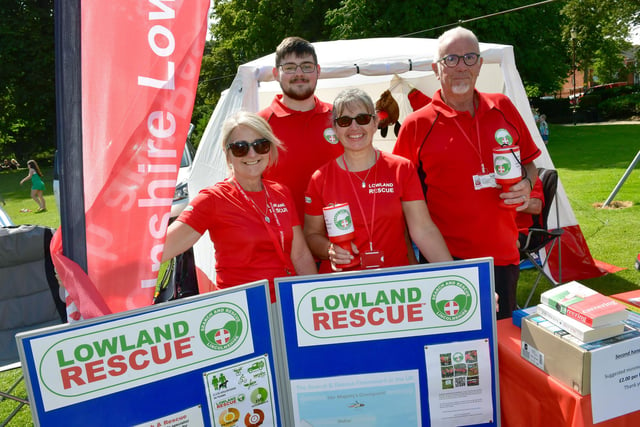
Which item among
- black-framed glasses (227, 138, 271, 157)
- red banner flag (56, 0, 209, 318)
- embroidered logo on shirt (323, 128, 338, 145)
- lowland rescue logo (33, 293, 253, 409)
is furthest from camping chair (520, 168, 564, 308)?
red banner flag (56, 0, 209, 318)

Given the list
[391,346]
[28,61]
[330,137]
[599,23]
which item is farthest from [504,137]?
[599,23]

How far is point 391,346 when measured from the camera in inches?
69.6

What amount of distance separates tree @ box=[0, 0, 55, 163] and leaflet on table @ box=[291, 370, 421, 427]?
24.7 m

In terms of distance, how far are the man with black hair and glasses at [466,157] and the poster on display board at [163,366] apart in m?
1.23

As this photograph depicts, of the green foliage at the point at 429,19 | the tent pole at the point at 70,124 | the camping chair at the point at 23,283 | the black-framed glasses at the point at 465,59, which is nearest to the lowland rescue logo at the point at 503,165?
the black-framed glasses at the point at 465,59

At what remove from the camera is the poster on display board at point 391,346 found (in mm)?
1739

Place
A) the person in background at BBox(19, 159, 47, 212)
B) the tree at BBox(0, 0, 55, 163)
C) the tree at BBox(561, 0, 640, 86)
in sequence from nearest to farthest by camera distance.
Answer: the person in background at BBox(19, 159, 47, 212) < the tree at BBox(0, 0, 55, 163) < the tree at BBox(561, 0, 640, 86)

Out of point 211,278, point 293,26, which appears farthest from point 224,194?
point 293,26

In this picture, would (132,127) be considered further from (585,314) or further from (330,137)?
(585,314)

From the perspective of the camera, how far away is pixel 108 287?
69.7 inches

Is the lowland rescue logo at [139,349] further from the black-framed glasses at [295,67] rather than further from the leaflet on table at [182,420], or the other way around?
the black-framed glasses at [295,67]

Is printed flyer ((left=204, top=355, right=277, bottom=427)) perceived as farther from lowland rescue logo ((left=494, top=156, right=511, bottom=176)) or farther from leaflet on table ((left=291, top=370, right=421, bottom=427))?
lowland rescue logo ((left=494, top=156, right=511, bottom=176))

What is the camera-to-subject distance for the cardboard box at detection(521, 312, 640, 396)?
1.55m

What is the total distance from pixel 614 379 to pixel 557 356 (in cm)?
18
